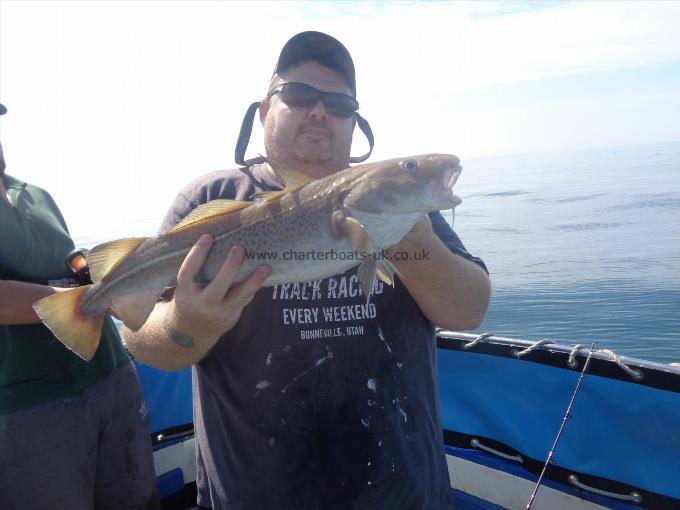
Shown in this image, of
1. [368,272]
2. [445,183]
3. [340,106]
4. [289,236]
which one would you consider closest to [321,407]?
[368,272]

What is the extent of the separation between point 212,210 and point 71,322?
1.01 metres

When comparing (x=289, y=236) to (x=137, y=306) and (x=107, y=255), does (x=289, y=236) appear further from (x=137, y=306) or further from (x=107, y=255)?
(x=107, y=255)

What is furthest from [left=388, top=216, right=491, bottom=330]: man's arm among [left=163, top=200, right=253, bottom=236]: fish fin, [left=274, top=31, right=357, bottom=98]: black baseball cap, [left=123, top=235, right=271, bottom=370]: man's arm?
[left=274, top=31, right=357, bottom=98]: black baseball cap

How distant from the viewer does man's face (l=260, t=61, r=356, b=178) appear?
3045mm

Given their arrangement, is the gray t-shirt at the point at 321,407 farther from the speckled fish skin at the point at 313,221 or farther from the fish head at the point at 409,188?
the fish head at the point at 409,188

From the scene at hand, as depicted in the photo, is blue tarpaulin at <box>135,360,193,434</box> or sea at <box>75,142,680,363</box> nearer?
blue tarpaulin at <box>135,360,193,434</box>

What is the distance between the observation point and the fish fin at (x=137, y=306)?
271cm

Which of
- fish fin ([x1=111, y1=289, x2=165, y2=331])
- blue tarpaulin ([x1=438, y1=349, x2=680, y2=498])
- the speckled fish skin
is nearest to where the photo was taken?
the speckled fish skin

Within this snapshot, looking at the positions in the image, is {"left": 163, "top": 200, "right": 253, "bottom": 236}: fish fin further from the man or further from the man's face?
the man's face

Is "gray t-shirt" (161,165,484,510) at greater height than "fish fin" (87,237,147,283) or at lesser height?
lesser

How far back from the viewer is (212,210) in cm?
266

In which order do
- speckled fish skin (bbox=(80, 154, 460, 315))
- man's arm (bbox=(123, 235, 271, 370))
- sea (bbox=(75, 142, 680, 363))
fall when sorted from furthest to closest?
sea (bbox=(75, 142, 680, 363))
speckled fish skin (bbox=(80, 154, 460, 315))
man's arm (bbox=(123, 235, 271, 370))

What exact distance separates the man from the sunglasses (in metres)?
0.99

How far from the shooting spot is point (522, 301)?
31.3ft
